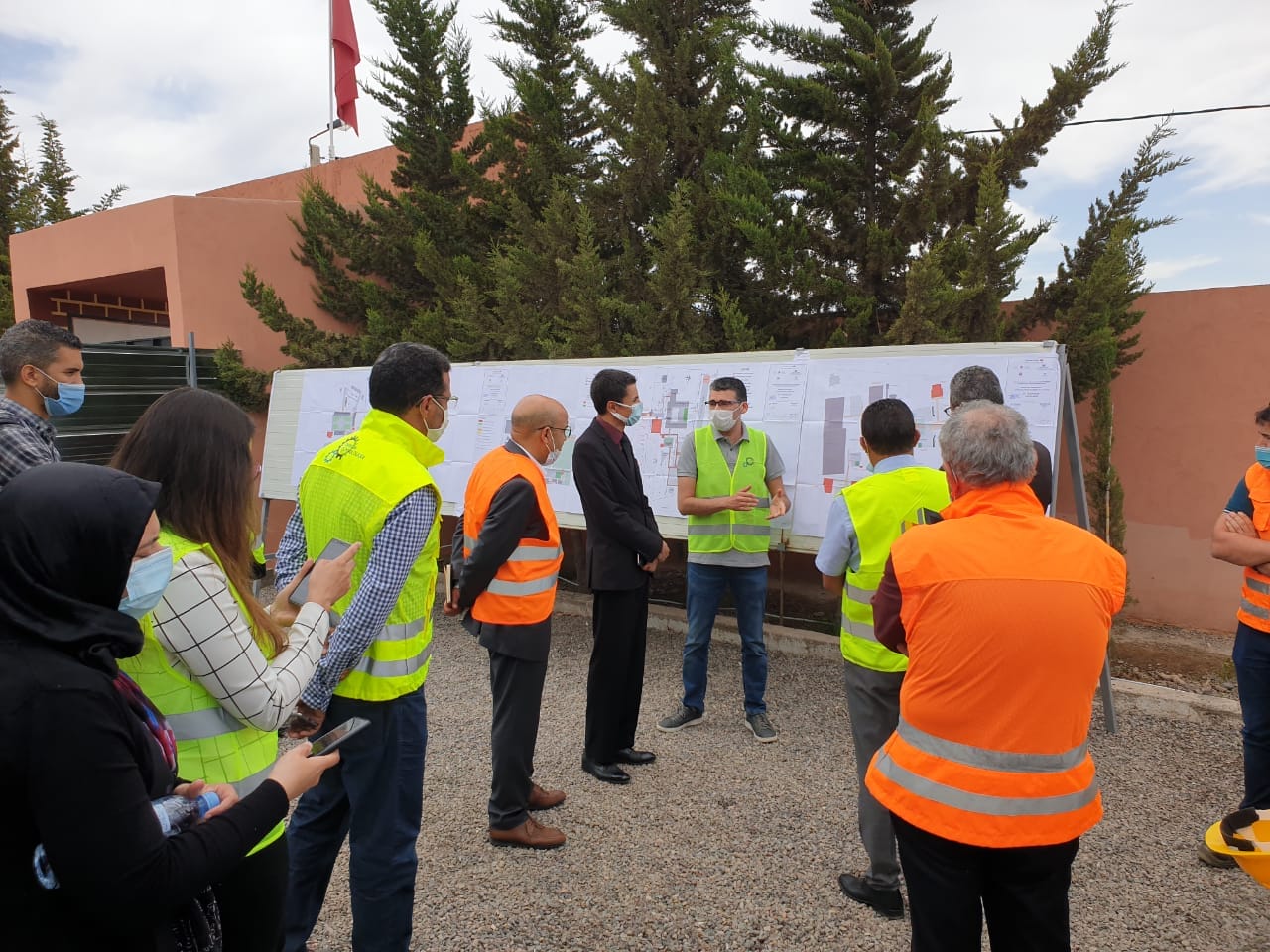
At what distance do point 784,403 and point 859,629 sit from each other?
2.73 meters

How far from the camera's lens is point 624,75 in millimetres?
7621

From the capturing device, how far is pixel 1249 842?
6.99 ft

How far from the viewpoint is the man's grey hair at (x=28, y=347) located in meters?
3.90

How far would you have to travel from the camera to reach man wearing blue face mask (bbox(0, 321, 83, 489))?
3.73 meters

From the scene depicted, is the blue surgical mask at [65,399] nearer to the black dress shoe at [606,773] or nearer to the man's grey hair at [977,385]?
the black dress shoe at [606,773]

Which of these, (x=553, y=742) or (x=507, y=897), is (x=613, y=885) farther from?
(x=553, y=742)

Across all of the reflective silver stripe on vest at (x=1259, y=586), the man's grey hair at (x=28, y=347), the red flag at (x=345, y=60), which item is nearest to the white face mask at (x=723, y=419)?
the reflective silver stripe on vest at (x=1259, y=586)

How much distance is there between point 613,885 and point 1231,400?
20.8 feet

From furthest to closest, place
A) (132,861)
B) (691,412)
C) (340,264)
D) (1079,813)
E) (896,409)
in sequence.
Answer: (340,264), (691,412), (896,409), (1079,813), (132,861)

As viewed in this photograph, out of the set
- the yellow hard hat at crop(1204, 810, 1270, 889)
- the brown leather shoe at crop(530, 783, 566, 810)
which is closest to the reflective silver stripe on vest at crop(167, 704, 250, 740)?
the brown leather shoe at crop(530, 783, 566, 810)

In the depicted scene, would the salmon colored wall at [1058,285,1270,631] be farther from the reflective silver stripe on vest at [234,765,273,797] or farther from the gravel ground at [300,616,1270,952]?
the reflective silver stripe on vest at [234,765,273,797]

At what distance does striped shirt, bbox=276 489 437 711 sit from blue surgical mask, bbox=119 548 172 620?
2.56 feet

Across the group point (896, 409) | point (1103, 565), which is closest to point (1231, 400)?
point (896, 409)

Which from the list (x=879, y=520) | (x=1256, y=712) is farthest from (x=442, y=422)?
(x=1256, y=712)
